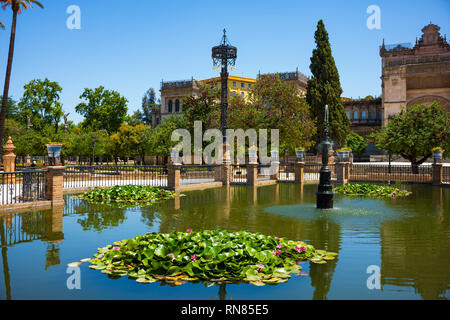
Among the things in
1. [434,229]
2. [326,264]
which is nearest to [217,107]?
[434,229]

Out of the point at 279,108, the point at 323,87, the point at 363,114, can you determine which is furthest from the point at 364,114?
the point at 279,108

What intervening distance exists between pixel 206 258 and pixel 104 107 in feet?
207

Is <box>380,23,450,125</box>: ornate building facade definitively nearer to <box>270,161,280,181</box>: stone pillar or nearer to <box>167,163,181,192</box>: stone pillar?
<box>270,161,280,181</box>: stone pillar

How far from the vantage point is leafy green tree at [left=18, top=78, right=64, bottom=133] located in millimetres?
60219

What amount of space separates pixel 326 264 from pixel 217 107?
38.0 meters

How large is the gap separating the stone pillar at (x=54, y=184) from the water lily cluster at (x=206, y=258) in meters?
7.72

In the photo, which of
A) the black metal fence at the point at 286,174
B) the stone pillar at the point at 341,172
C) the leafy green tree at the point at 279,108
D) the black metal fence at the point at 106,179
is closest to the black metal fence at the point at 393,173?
the stone pillar at the point at 341,172

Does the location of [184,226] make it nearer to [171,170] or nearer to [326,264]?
[326,264]

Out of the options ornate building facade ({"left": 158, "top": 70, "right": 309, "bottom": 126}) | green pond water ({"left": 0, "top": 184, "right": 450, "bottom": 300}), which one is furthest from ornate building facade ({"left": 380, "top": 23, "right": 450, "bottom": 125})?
Result: green pond water ({"left": 0, "top": 184, "right": 450, "bottom": 300})

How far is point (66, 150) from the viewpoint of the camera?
165 ft

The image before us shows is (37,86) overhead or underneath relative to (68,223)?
overhead

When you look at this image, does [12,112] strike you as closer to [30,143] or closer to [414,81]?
[30,143]
